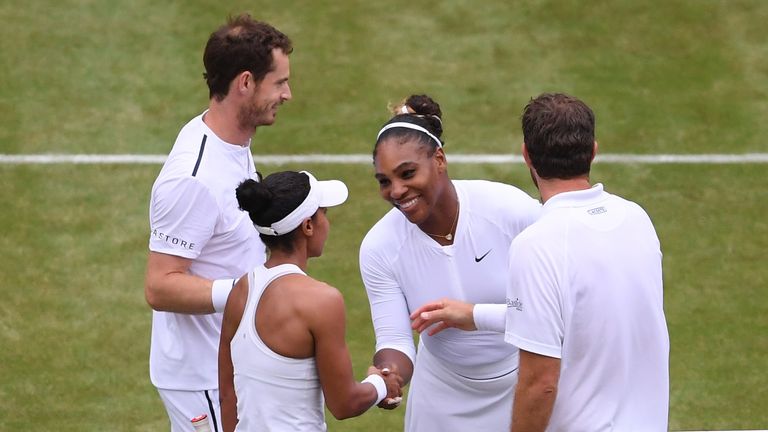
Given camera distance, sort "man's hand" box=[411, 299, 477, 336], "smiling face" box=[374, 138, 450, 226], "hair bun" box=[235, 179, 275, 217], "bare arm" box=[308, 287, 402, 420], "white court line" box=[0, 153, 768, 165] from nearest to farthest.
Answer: "bare arm" box=[308, 287, 402, 420] → "hair bun" box=[235, 179, 275, 217] → "man's hand" box=[411, 299, 477, 336] → "smiling face" box=[374, 138, 450, 226] → "white court line" box=[0, 153, 768, 165]

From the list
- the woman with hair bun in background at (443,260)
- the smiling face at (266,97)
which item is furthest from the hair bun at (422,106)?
the smiling face at (266,97)

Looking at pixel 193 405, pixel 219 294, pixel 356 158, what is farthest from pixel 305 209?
pixel 356 158

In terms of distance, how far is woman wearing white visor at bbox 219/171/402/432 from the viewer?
4859 mm

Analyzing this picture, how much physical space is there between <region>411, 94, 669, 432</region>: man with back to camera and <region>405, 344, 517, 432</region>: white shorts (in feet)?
3.58

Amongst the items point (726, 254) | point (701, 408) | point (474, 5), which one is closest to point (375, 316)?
point (701, 408)

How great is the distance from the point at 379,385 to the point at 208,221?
103 centimetres

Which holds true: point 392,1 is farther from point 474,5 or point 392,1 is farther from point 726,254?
point 726,254

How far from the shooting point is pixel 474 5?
11508mm

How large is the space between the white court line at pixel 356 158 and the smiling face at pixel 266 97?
13.2ft

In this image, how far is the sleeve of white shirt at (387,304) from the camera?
5.54m

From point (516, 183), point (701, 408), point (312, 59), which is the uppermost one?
point (312, 59)

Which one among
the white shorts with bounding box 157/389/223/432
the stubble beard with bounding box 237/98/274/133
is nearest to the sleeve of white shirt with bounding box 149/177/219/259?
the stubble beard with bounding box 237/98/274/133

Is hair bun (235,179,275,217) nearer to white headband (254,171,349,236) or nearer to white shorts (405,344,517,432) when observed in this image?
white headband (254,171,349,236)

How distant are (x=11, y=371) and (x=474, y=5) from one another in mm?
5262
